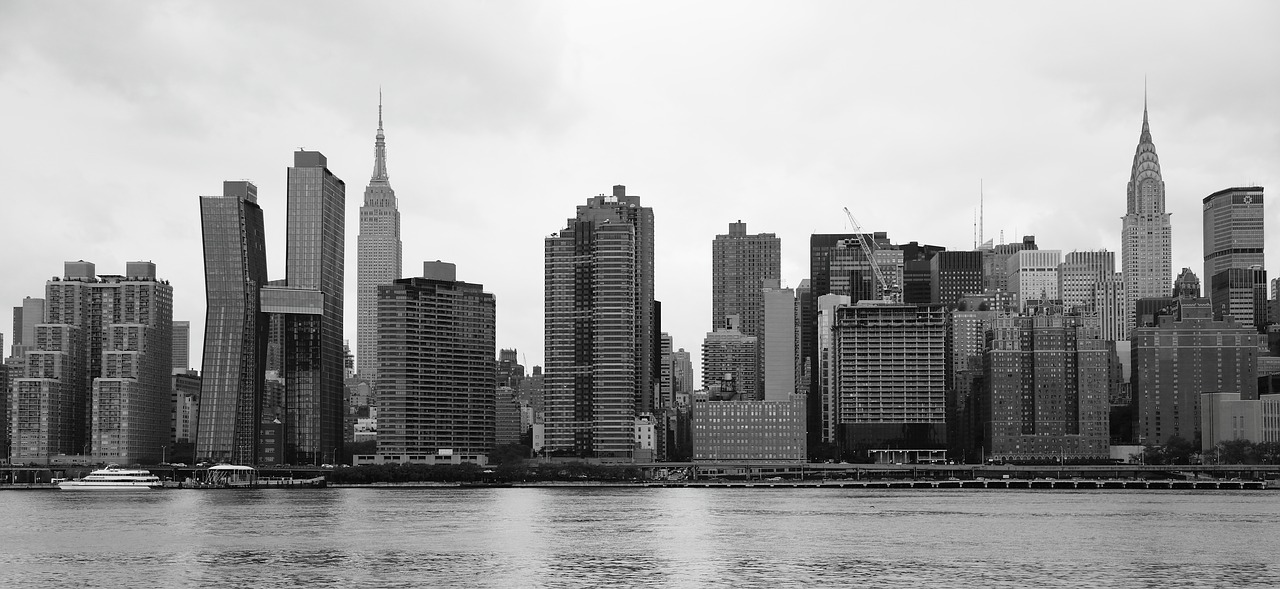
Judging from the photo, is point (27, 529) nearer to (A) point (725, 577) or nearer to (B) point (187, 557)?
(B) point (187, 557)

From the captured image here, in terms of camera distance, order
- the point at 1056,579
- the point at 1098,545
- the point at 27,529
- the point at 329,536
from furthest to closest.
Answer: the point at 27,529
the point at 329,536
the point at 1098,545
the point at 1056,579

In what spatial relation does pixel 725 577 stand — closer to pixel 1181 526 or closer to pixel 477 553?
pixel 477 553

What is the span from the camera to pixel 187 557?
130 meters

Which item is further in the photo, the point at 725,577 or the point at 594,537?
the point at 594,537

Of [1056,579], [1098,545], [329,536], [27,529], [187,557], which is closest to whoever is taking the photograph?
[1056,579]

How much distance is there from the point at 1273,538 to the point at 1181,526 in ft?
69.0

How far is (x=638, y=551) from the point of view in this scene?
449 ft

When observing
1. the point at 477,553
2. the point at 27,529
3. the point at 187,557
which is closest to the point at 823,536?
the point at 477,553

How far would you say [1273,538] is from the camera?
504 ft

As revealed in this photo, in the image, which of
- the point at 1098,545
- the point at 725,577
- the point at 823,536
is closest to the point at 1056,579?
the point at 725,577

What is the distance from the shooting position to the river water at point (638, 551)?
114312mm

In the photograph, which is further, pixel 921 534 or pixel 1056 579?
pixel 921 534

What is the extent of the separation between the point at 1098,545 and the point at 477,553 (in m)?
53.5

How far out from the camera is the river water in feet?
375
